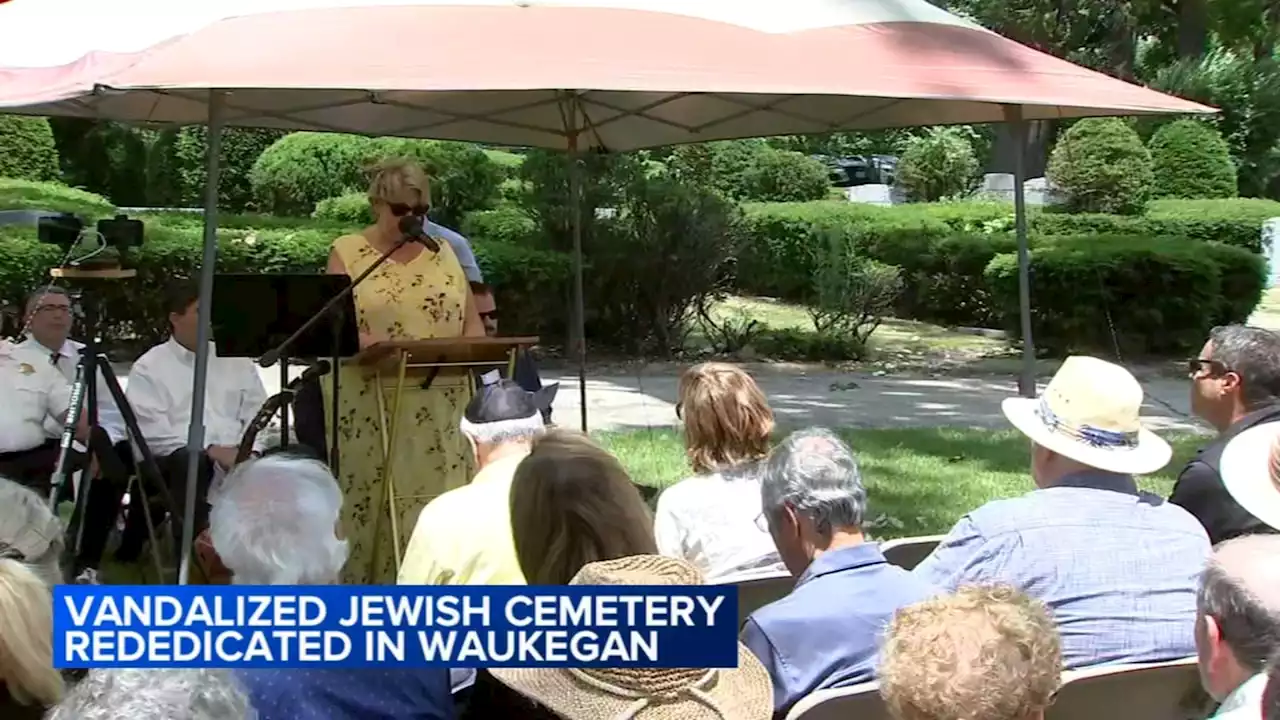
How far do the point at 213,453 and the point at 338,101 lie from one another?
55.7 inches

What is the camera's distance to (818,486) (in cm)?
273

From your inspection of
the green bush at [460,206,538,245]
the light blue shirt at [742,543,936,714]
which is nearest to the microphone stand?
the light blue shirt at [742,543,936,714]

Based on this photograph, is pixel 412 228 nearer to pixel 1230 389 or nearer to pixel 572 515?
pixel 572 515

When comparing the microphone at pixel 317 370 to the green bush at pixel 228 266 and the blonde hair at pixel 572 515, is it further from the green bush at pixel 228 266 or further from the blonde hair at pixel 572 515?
the green bush at pixel 228 266

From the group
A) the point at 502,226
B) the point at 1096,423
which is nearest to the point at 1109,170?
the point at 502,226

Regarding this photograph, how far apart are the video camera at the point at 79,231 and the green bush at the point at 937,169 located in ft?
63.7

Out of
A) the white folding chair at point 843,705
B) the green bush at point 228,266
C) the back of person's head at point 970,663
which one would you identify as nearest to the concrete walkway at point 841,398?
the green bush at point 228,266

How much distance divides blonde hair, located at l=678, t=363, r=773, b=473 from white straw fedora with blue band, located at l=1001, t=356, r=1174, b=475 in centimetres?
70

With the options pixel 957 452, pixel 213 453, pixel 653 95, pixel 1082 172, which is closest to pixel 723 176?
pixel 1082 172

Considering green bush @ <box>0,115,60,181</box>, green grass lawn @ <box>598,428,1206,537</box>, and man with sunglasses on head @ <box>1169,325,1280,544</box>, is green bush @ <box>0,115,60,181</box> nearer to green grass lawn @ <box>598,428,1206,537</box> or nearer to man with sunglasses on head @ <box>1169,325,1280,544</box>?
green grass lawn @ <box>598,428,1206,537</box>

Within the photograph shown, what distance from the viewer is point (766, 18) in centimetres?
387

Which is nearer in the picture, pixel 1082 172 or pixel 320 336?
pixel 320 336

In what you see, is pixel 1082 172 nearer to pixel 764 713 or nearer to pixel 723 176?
pixel 723 176

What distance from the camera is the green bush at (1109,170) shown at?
62.0ft
